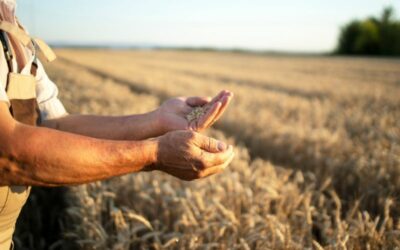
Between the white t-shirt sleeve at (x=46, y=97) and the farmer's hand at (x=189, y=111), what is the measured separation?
0.52 m

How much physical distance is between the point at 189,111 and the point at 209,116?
0.31 m

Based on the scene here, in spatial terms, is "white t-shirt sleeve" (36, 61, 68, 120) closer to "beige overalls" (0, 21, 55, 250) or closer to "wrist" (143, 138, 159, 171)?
"beige overalls" (0, 21, 55, 250)

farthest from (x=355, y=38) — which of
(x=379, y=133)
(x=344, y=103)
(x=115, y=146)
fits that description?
(x=115, y=146)

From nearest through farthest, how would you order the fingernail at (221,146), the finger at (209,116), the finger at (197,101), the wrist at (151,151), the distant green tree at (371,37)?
the wrist at (151,151) → the fingernail at (221,146) → the finger at (209,116) → the finger at (197,101) → the distant green tree at (371,37)

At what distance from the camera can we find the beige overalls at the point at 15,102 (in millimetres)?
1669

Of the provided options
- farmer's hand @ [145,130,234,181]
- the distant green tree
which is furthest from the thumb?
the distant green tree

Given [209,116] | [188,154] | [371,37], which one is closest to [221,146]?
[188,154]

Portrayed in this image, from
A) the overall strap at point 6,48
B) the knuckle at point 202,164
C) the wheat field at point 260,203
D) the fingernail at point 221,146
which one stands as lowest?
the wheat field at point 260,203

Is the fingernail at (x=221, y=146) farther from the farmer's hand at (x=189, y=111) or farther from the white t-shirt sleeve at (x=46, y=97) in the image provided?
the white t-shirt sleeve at (x=46, y=97)

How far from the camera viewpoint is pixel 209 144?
5.67 ft

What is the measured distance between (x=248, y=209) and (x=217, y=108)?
1237mm

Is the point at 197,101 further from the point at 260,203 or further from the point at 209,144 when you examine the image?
the point at 260,203

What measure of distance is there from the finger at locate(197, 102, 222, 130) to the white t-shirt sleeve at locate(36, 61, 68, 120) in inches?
28.9

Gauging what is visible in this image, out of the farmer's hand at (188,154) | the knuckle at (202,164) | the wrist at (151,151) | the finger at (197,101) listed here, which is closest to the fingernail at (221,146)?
the farmer's hand at (188,154)
